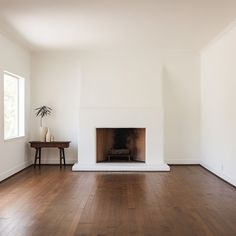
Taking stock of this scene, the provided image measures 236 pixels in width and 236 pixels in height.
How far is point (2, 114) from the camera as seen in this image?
18.2 ft

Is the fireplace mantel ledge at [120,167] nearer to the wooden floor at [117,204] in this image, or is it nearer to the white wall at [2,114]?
the wooden floor at [117,204]

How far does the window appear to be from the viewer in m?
6.05

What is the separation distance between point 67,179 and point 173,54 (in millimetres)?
3673

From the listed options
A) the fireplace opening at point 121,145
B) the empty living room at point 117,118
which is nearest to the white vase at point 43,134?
the empty living room at point 117,118

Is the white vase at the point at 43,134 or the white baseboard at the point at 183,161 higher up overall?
the white vase at the point at 43,134

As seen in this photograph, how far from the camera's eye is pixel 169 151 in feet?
23.4

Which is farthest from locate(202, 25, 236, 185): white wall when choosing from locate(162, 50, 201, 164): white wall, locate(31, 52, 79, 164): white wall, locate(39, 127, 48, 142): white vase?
locate(39, 127, 48, 142): white vase

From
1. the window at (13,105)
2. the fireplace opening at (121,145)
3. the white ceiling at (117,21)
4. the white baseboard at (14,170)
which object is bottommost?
the white baseboard at (14,170)

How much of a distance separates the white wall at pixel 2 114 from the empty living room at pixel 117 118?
0.07ft

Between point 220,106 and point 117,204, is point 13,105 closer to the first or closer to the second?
point 117,204

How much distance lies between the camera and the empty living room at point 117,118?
3.70m

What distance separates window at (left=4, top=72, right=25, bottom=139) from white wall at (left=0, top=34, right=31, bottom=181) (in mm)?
162

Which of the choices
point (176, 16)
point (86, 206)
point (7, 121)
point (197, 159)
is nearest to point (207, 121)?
point (197, 159)

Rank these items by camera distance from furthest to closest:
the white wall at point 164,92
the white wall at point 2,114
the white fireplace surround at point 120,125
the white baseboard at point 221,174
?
the white wall at point 164,92
the white fireplace surround at point 120,125
the white wall at point 2,114
the white baseboard at point 221,174
